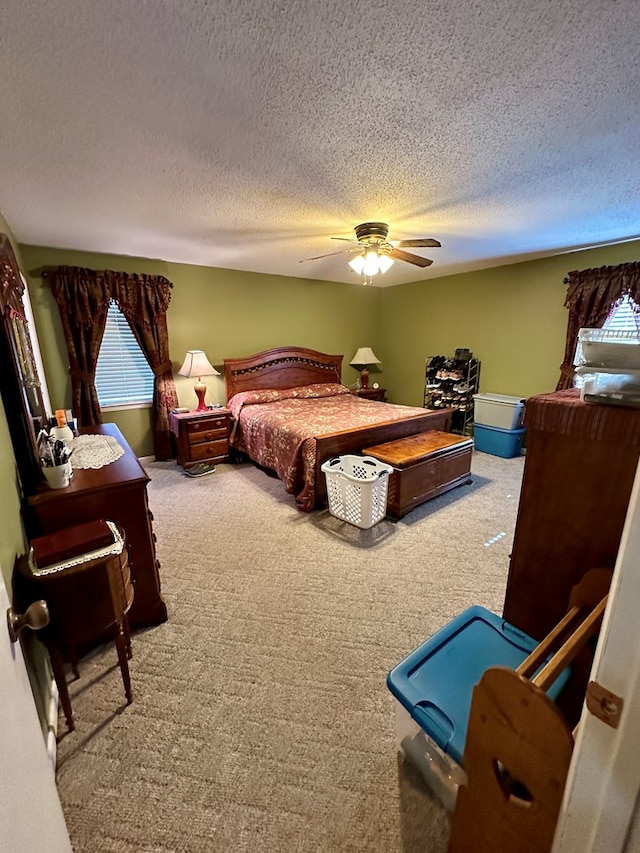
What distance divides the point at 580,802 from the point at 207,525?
2.69 metres

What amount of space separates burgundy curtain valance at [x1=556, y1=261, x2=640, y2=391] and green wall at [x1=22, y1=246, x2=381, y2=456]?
9.53 ft

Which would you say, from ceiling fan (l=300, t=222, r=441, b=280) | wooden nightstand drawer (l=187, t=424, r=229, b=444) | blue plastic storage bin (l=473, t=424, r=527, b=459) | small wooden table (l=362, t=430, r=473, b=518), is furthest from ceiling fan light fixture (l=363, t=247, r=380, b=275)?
blue plastic storage bin (l=473, t=424, r=527, b=459)

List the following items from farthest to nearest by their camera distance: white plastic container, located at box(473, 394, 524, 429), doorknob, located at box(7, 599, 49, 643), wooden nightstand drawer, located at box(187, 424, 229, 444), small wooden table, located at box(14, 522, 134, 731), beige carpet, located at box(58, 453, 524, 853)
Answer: white plastic container, located at box(473, 394, 524, 429)
wooden nightstand drawer, located at box(187, 424, 229, 444)
small wooden table, located at box(14, 522, 134, 731)
beige carpet, located at box(58, 453, 524, 853)
doorknob, located at box(7, 599, 49, 643)

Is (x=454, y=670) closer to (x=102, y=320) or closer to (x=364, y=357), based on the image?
(x=102, y=320)

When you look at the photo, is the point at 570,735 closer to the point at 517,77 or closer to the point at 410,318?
the point at 517,77

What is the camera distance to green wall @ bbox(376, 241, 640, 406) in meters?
4.03

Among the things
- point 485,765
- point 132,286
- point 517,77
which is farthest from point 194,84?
point 132,286

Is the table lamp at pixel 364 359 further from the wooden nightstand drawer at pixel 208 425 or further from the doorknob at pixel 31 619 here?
the doorknob at pixel 31 619

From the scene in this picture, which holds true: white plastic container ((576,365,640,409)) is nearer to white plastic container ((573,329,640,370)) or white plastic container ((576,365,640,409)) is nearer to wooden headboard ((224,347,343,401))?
white plastic container ((573,329,640,370))

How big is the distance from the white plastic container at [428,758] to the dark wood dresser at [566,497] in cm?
51

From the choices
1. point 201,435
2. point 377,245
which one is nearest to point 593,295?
point 377,245

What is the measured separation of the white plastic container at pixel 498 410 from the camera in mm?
4270

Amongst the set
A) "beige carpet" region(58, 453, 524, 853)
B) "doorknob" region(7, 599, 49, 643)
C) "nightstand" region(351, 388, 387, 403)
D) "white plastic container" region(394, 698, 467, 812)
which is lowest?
"beige carpet" region(58, 453, 524, 853)

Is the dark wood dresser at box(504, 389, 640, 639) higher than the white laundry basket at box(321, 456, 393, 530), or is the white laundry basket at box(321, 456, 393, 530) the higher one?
the dark wood dresser at box(504, 389, 640, 639)
